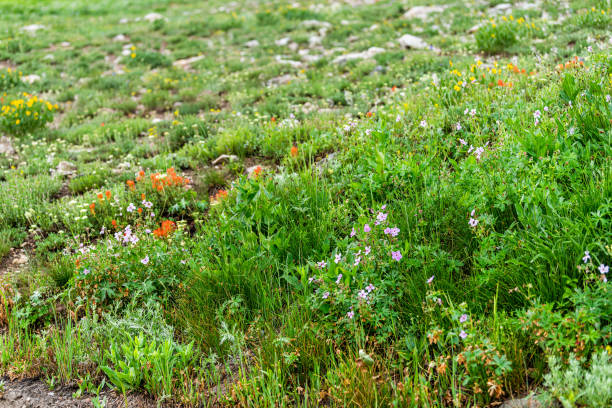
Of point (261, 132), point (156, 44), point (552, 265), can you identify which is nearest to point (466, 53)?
point (261, 132)

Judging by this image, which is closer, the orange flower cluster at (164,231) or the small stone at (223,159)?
Result: the orange flower cluster at (164,231)

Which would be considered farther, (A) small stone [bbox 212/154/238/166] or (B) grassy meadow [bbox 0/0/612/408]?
(A) small stone [bbox 212/154/238/166]

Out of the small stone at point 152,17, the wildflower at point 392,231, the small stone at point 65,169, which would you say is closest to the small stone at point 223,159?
the small stone at point 65,169

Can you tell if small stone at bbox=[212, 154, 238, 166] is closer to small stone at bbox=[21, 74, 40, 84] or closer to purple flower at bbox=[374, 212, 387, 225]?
purple flower at bbox=[374, 212, 387, 225]

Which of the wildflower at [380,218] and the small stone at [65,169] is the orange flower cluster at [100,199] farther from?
Result: the wildflower at [380,218]

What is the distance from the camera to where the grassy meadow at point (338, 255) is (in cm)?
281

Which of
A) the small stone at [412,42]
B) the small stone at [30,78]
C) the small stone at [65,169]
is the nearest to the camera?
the small stone at [65,169]

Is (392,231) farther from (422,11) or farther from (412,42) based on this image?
(422,11)

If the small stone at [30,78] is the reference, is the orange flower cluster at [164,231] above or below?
below

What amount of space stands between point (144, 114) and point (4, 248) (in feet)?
15.2

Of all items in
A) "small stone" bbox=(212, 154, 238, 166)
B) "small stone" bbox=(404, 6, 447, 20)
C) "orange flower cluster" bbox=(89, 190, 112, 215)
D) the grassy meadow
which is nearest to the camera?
the grassy meadow

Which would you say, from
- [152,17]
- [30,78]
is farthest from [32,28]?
[30,78]

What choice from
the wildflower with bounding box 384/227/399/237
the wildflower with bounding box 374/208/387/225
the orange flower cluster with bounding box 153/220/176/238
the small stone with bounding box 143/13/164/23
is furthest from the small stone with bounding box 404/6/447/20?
the wildflower with bounding box 384/227/399/237

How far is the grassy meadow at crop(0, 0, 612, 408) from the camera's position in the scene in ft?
9.22
